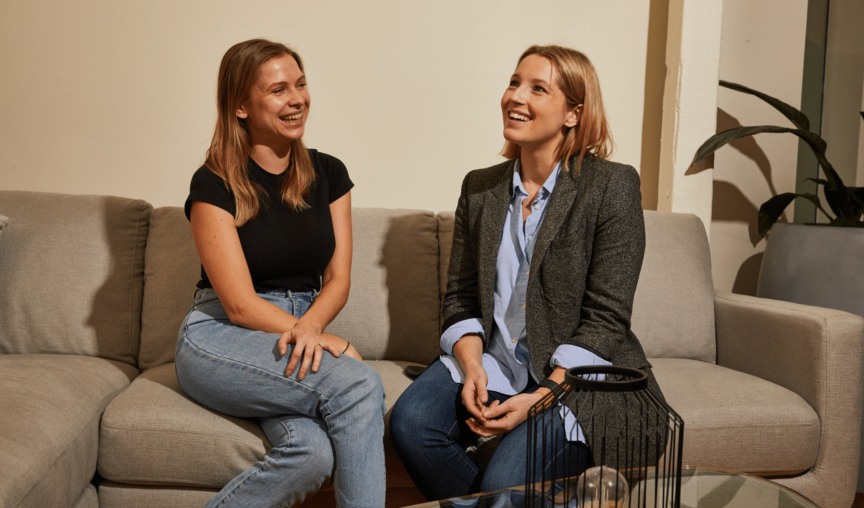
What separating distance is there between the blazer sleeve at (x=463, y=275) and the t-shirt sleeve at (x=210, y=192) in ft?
1.81

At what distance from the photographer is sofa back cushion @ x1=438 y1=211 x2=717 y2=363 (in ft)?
6.14

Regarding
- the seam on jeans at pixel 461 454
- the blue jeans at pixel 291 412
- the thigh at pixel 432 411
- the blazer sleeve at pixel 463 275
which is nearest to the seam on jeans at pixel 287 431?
the blue jeans at pixel 291 412

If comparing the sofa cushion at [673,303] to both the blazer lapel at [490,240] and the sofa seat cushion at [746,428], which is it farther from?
the blazer lapel at [490,240]

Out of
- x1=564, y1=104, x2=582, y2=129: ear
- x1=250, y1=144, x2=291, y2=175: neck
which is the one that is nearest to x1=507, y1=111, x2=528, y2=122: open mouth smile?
x1=564, y1=104, x2=582, y2=129: ear

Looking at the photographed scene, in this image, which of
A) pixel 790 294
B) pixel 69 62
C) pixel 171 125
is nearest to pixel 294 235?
pixel 171 125

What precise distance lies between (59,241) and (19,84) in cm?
73

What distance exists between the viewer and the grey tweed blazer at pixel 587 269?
1.34m

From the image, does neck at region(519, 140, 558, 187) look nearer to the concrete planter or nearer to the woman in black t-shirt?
the woman in black t-shirt

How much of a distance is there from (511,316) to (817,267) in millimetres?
1238

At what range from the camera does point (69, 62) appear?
7.00 ft

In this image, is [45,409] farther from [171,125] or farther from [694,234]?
[694,234]

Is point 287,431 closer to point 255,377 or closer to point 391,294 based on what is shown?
point 255,377

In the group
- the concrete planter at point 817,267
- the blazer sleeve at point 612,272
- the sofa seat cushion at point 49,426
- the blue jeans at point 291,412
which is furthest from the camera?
the concrete planter at point 817,267

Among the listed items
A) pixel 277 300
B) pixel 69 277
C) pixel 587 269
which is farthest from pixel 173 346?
pixel 587 269
